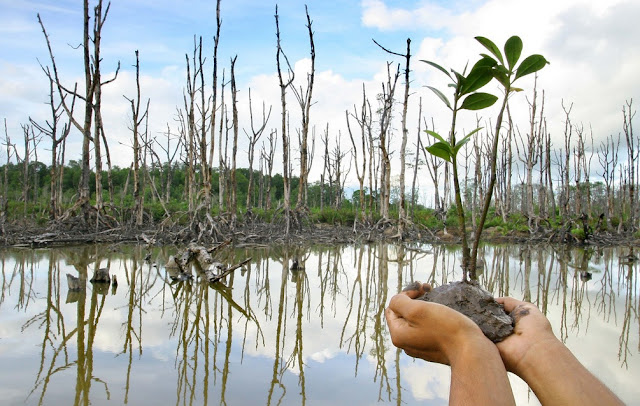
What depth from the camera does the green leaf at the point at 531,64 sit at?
1659mm

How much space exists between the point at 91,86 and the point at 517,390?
10454 millimetres

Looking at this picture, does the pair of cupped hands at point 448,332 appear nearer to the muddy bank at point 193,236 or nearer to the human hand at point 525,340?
the human hand at point 525,340

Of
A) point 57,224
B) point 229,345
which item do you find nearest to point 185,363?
point 229,345

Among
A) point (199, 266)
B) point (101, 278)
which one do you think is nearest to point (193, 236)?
point (199, 266)

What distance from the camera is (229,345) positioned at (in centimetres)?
288

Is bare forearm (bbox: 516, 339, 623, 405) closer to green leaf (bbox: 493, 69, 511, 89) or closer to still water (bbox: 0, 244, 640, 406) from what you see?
green leaf (bbox: 493, 69, 511, 89)

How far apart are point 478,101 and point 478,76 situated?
0.11m

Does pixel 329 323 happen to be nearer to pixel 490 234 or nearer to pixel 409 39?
pixel 409 39

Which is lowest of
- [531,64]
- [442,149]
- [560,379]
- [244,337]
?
[244,337]

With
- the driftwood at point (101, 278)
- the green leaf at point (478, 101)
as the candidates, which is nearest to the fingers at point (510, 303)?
the green leaf at point (478, 101)

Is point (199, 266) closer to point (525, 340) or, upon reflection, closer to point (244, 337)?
point (244, 337)

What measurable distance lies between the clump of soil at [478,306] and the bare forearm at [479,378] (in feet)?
0.94

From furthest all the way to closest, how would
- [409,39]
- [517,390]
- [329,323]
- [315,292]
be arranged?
1. [409,39]
2. [315,292]
3. [329,323]
4. [517,390]

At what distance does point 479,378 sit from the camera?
1.00 m
